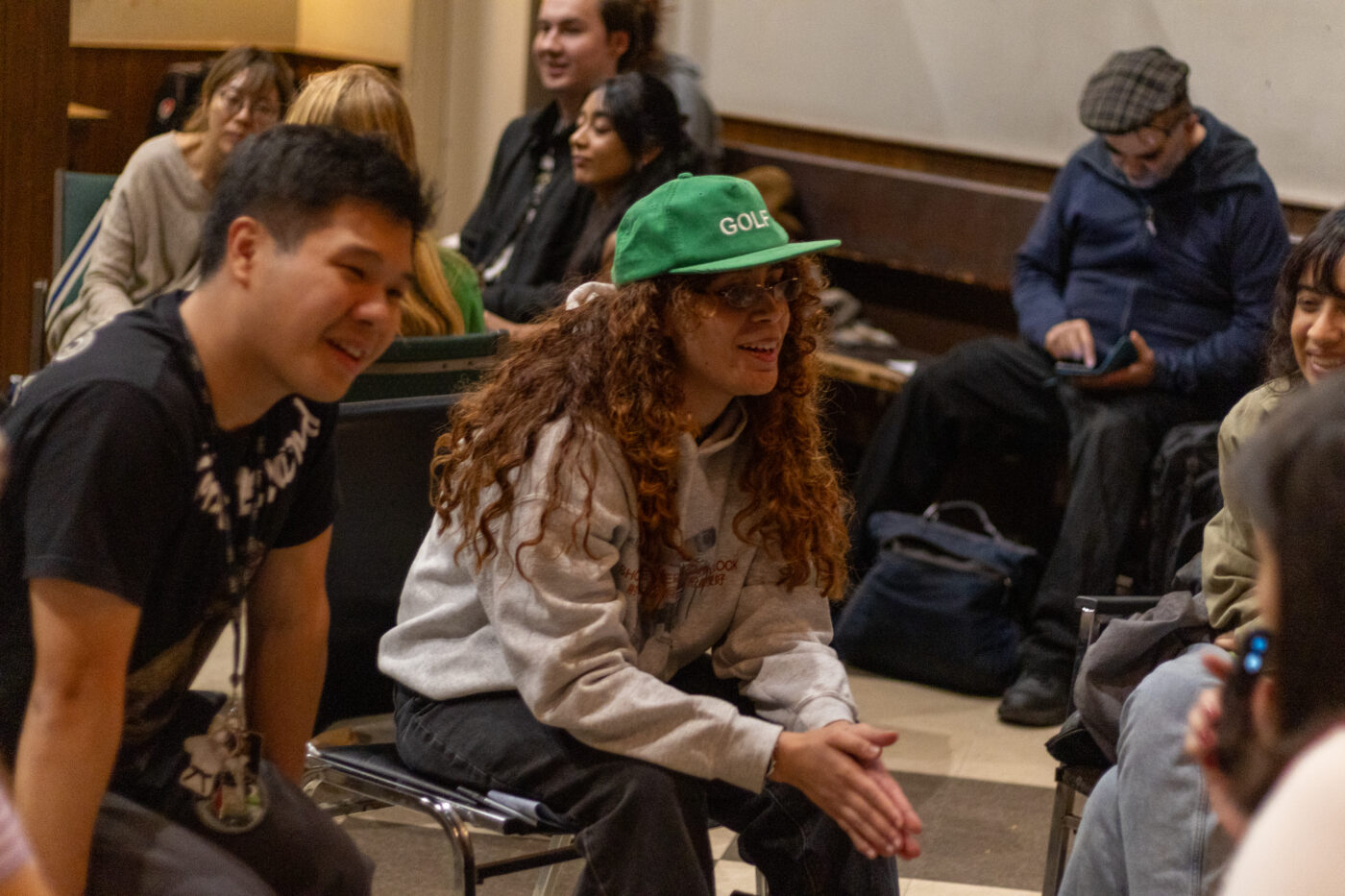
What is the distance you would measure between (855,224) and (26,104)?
7.78 feet

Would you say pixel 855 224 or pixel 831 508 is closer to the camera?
pixel 831 508

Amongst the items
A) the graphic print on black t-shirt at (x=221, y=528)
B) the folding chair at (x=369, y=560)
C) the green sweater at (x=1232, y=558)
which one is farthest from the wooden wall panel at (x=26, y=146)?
the green sweater at (x=1232, y=558)

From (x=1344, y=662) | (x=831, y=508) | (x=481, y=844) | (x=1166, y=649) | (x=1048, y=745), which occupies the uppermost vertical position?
(x=1344, y=662)

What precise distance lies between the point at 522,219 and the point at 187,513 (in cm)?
271

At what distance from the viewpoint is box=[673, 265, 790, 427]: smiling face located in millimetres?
1860

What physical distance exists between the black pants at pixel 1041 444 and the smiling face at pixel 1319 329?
4.10 feet

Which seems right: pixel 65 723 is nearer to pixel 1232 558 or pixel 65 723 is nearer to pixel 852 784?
pixel 852 784

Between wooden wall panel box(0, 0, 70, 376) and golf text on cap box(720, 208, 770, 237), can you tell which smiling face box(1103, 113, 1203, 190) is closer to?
golf text on cap box(720, 208, 770, 237)

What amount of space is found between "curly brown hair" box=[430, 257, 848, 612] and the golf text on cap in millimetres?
69

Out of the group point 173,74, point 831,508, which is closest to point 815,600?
point 831,508

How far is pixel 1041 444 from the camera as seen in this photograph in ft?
12.8

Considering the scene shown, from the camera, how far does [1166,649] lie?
6.86 feet

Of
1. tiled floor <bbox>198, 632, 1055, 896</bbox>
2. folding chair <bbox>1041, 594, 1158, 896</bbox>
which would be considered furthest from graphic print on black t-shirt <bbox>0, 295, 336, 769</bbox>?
folding chair <bbox>1041, 594, 1158, 896</bbox>

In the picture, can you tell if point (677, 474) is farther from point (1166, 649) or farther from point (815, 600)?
point (1166, 649)
